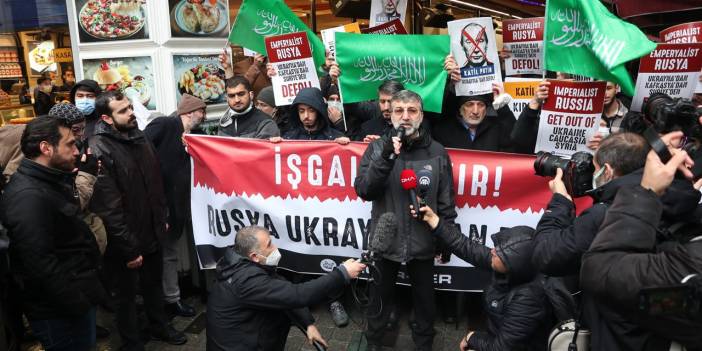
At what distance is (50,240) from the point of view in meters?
3.01

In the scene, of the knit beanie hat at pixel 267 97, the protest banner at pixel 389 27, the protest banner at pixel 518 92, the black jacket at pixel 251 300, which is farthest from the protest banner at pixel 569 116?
the knit beanie hat at pixel 267 97

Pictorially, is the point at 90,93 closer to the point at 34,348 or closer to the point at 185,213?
the point at 185,213

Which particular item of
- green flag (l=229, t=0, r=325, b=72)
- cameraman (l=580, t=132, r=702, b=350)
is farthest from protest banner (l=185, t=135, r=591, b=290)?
cameraman (l=580, t=132, r=702, b=350)

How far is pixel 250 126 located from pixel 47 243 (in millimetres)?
2334

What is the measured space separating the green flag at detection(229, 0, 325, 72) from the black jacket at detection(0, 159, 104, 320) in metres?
2.49

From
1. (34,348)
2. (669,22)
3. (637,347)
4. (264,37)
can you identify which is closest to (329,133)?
(264,37)

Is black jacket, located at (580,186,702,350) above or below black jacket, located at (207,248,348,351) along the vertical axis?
above

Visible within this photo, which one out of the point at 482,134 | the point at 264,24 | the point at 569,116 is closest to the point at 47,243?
the point at 264,24

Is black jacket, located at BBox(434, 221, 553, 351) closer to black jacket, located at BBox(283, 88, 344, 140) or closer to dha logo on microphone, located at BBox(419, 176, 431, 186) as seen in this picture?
dha logo on microphone, located at BBox(419, 176, 431, 186)

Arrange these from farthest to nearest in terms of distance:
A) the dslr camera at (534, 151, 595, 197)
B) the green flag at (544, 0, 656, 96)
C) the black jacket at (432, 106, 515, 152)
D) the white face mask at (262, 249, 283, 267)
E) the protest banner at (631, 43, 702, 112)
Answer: the black jacket at (432, 106, 515, 152) → the protest banner at (631, 43, 702, 112) → the green flag at (544, 0, 656, 96) → the white face mask at (262, 249, 283, 267) → the dslr camera at (534, 151, 595, 197)

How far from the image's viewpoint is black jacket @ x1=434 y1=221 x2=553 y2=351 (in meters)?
2.98

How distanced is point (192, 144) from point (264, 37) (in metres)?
1.29

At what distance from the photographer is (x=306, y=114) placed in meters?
4.82

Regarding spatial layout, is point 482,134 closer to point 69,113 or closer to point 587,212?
point 587,212
